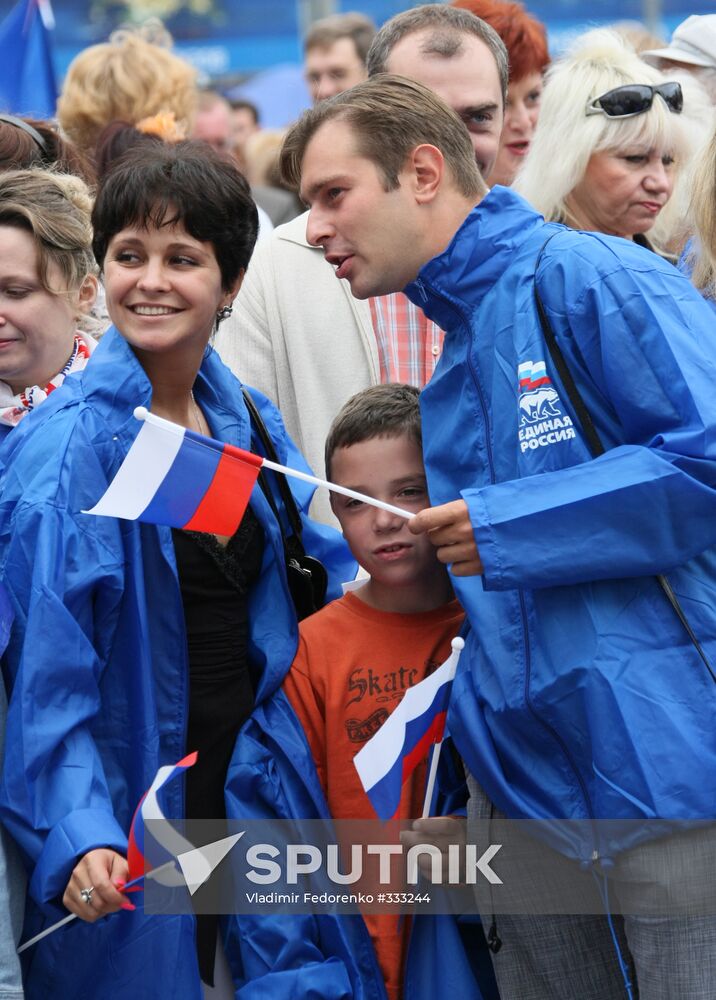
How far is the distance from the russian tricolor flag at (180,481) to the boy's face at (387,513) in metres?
0.38

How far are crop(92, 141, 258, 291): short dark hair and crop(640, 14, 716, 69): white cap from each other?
2597 mm

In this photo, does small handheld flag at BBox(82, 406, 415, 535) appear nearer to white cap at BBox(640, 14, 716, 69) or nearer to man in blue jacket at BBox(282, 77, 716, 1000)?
man in blue jacket at BBox(282, 77, 716, 1000)

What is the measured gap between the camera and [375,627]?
3.43m

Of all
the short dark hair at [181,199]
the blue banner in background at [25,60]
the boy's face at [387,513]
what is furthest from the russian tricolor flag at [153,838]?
the blue banner in background at [25,60]

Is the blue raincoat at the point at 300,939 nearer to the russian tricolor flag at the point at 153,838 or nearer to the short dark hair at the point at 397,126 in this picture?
the russian tricolor flag at the point at 153,838

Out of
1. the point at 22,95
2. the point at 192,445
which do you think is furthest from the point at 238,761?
the point at 22,95

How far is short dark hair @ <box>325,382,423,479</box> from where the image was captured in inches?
135

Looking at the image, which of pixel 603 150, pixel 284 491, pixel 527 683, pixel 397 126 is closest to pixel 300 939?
pixel 527 683

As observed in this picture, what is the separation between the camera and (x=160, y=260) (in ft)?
10.5

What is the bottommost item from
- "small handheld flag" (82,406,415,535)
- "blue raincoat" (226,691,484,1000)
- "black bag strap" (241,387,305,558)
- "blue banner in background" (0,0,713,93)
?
"blue raincoat" (226,691,484,1000)

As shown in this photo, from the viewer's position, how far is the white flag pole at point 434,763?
9.98 feet

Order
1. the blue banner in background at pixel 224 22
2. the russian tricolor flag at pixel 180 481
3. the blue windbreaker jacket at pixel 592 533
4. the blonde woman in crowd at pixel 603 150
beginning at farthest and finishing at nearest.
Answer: the blue banner in background at pixel 224 22
the blonde woman in crowd at pixel 603 150
the russian tricolor flag at pixel 180 481
the blue windbreaker jacket at pixel 592 533

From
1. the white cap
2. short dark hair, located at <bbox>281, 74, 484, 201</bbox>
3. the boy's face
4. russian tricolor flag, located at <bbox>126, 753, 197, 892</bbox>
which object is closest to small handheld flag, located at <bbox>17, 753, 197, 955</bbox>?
russian tricolor flag, located at <bbox>126, 753, 197, 892</bbox>

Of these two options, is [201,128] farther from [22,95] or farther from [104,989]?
[104,989]
